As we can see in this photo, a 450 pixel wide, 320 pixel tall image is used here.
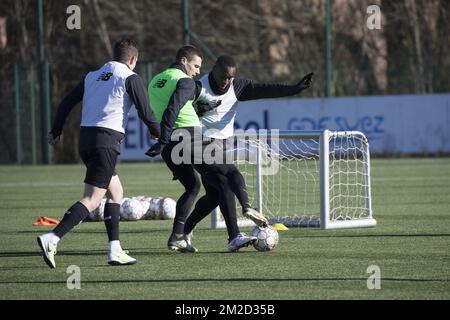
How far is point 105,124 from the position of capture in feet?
32.2

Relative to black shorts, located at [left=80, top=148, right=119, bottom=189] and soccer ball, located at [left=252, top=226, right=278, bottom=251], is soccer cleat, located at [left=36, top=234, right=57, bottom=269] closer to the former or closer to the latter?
black shorts, located at [left=80, top=148, right=119, bottom=189]

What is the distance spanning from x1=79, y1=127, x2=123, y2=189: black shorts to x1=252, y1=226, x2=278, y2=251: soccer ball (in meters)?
1.82

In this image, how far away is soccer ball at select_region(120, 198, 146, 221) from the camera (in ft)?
49.4

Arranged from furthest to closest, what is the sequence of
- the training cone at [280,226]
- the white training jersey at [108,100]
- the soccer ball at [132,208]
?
the soccer ball at [132,208] → the training cone at [280,226] → the white training jersey at [108,100]

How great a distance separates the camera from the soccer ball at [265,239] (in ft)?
35.8

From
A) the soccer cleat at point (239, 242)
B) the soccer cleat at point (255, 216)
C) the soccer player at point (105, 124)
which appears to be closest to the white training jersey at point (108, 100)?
the soccer player at point (105, 124)

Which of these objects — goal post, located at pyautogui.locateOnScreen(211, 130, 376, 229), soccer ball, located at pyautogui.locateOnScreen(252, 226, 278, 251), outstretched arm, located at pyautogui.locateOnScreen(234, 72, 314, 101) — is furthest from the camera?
goal post, located at pyautogui.locateOnScreen(211, 130, 376, 229)

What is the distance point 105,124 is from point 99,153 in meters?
0.29

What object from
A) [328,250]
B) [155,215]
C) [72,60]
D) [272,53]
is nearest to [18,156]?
[72,60]

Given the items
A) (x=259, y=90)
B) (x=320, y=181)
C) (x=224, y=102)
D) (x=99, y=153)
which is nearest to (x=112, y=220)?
(x=99, y=153)

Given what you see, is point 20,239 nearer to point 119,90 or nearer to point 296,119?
point 119,90

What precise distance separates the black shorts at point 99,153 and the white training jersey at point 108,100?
2.9 inches

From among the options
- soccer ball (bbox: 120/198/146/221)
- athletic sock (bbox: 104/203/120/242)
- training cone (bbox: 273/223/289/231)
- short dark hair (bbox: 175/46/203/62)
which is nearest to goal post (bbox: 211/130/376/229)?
training cone (bbox: 273/223/289/231)

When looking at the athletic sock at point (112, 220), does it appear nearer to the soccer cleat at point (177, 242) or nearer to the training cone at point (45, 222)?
the soccer cleat at point (177, 242)
